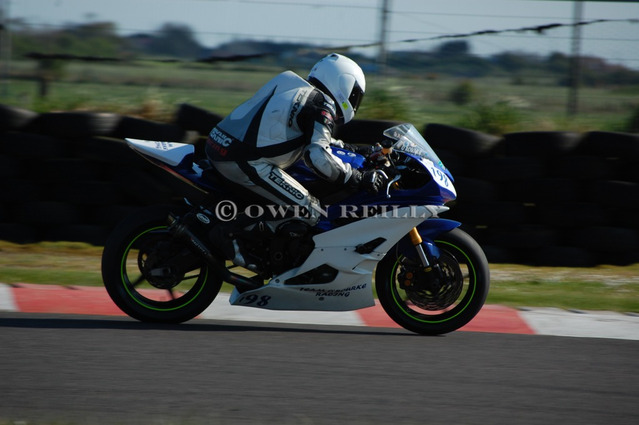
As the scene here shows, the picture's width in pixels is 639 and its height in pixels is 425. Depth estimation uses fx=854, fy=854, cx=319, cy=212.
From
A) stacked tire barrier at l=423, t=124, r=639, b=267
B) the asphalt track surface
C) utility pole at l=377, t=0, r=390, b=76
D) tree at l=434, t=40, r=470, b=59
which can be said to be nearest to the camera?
the asphalt track surface

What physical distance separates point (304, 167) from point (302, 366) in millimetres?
1391

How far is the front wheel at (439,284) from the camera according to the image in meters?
5.16

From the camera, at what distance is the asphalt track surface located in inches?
148

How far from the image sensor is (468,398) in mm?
4062

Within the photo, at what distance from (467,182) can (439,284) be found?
2766 millimetres

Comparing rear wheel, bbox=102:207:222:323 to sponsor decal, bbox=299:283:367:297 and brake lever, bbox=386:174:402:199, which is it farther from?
brake lever, bbox=386:174:402:199

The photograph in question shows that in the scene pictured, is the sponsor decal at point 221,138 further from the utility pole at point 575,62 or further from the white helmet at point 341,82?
the utility pole at point 575,62

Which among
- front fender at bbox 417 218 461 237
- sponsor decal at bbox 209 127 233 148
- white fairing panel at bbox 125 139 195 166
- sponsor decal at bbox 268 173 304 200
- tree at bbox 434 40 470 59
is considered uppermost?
tree at bbox 434 40 470 59

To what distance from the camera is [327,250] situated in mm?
5199

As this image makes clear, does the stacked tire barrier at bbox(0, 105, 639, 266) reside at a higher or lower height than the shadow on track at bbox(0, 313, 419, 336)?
higher

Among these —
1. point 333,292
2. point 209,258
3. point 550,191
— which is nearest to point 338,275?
point 333,292

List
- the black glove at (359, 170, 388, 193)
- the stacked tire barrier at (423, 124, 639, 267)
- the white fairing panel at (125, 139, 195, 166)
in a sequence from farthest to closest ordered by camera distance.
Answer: the stacked tire barrier at (423, 124, 639, 267)
the white fairing panel at (125, 139, 195, 166)
the black glove at (359, 170, 388, 193)

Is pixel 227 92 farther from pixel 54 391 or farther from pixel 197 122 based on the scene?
pixel 54 391

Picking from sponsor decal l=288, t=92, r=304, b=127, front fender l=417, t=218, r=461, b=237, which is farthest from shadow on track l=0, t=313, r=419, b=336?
sponsor decal l=288, t=92, r=304, b=127
